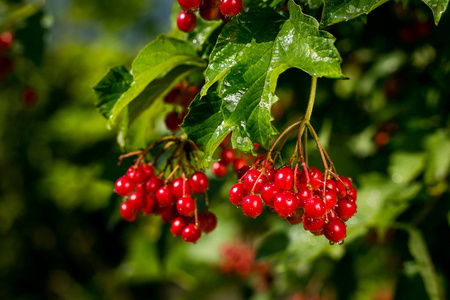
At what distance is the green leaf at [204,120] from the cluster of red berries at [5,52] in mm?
1397

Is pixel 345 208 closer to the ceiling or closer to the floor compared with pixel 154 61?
closer to the floor

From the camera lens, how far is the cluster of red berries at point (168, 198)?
0.80m

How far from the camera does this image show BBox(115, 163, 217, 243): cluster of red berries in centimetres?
80

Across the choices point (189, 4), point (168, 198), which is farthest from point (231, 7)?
point (168, 198)

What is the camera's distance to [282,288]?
6.19ft

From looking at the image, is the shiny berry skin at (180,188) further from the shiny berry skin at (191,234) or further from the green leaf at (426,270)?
the green leaf at (426,270)

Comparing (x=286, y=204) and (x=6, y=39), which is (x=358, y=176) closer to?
(x=286, y=204)

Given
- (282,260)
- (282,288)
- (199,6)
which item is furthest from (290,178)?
(282,288)

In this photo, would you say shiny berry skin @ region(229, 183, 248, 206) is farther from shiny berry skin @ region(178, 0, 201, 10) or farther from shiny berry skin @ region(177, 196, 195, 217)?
shiny berry skin @ region(178, 0, 201, 10)

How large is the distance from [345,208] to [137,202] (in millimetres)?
442

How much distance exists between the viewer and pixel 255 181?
67 centimetres

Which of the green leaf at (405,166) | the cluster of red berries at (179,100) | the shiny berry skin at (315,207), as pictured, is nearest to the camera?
the shiny berry skin at (315,207)

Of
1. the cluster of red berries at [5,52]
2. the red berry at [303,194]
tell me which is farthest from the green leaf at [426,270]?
the cluster of red berries at [5,52]

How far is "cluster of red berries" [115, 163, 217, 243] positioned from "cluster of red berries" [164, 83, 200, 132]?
0.51ft
